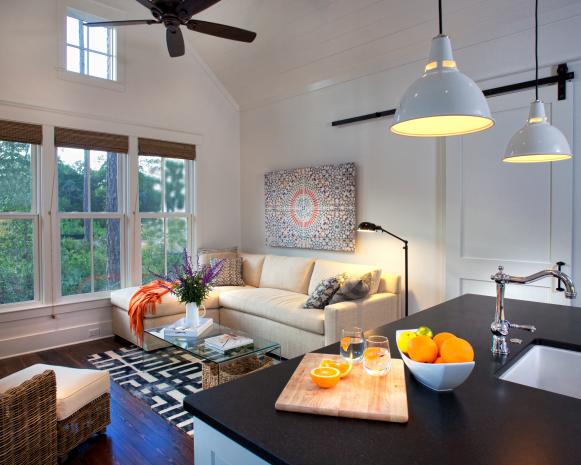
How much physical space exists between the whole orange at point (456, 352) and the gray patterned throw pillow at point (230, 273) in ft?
13.0

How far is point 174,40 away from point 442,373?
3141 mm

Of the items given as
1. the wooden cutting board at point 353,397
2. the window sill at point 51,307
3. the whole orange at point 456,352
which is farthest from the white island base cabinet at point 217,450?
the window sill at point 51,307

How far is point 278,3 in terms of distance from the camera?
404 centimetres

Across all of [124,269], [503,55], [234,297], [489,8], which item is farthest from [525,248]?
[124,269]

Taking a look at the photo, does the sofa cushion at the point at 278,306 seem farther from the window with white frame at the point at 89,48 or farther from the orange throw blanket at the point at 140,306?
the window with white frame at the point at 89,48

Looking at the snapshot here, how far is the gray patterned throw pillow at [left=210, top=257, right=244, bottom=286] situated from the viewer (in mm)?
4941

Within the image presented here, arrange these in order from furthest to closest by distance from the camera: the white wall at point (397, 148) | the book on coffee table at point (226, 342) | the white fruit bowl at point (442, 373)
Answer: the white wall at point (397, 148) → the book on coffee table at point (226, 342) → the white fruit bowl at point (442, 373)

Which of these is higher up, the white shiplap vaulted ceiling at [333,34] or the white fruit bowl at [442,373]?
the white shiplap vaulted ceiling at [333,34]

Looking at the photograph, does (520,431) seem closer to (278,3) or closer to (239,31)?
(239,31)

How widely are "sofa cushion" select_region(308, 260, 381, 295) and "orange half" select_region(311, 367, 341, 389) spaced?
2617mm

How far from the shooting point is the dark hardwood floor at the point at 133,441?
7.67ft

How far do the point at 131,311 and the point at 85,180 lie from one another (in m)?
1.58

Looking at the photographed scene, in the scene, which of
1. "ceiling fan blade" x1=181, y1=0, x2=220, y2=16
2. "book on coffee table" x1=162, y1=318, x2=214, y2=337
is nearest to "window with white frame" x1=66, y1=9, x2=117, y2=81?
"ceiling fan blade" x1=181, y1=0, x2=220, y2=16

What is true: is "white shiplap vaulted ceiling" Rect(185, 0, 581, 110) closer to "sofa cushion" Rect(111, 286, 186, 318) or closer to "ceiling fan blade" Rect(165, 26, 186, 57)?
"ceiling fan blade" Rect(165, 26, 186, 57)
